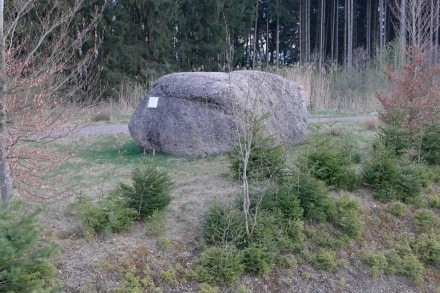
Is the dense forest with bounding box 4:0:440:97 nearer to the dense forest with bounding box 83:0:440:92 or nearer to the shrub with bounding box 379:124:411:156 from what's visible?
the dense forest with bounding box 83:0:440:92

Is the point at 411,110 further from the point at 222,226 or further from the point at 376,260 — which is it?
the point at 222,226

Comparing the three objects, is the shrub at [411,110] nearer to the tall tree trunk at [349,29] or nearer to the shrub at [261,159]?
the shrub at [261,159]

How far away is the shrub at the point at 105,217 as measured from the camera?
5207mm

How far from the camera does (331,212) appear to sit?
20.0 feet

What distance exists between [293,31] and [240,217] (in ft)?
96.5

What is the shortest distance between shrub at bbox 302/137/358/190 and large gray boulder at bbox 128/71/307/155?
1469 millimetres

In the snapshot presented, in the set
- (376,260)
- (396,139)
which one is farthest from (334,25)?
(376,260)

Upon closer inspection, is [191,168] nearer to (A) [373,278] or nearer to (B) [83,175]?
(B) [83,175]

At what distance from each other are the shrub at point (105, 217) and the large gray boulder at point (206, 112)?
9.98ft

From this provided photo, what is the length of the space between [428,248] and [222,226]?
2.33 metres

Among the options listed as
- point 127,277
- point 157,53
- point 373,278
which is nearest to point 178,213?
point 127,277

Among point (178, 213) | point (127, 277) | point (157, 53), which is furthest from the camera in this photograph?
point (157, 53)

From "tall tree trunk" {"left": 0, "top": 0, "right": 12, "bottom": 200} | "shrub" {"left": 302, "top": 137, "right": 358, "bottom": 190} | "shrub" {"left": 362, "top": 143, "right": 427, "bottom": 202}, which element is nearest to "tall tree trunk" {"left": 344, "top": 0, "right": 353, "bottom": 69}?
"shrub" {"left": 362, "top": 143, "right": 427, "bottom": 202}

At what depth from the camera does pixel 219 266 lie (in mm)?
4949
